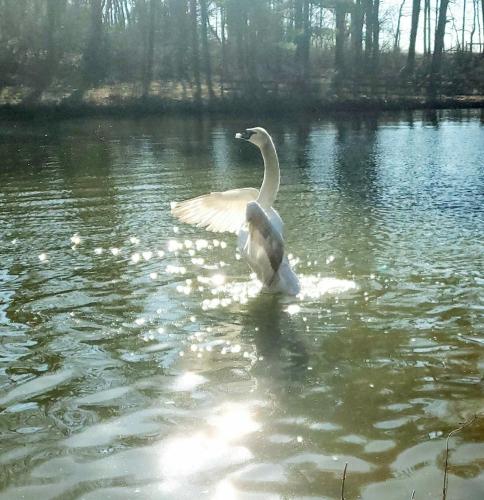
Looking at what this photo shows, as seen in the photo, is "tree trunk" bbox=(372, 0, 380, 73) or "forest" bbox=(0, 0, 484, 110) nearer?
"forest" bbox=(0, 0, 484, 110)

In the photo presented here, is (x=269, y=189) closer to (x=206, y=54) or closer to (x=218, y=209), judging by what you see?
(x=218, y=209)

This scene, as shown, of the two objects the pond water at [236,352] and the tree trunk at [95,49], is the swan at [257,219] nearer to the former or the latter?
the pond water at [236,352]

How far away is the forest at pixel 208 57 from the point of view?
4450 centimetres

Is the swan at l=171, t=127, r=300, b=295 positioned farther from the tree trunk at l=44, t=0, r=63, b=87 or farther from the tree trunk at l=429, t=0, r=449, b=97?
the tree trunk at l=429, t=0, r=449, b=97

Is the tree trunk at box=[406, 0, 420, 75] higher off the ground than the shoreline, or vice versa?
the tree trunk at box=[406, 0, 420, 75]

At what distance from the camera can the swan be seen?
730cm

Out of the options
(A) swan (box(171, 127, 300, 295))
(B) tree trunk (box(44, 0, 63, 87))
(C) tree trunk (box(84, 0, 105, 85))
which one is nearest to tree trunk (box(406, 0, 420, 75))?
(C) tree trunk (box(84, 0, 105, 85))

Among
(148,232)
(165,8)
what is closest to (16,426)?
(148,232)

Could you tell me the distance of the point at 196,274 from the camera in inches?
350

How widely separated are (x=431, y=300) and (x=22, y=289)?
15.2ft

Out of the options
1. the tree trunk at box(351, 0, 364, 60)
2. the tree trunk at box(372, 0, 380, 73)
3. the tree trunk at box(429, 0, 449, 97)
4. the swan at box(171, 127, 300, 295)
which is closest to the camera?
the swan at box(171, 127, 300, 295)

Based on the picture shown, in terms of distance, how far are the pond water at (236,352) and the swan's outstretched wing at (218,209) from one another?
0.58 metres

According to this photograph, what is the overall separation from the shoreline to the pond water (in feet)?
83.8

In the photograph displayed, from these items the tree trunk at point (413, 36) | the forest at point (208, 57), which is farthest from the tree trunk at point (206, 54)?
the tree trunk at point (413, 36)
